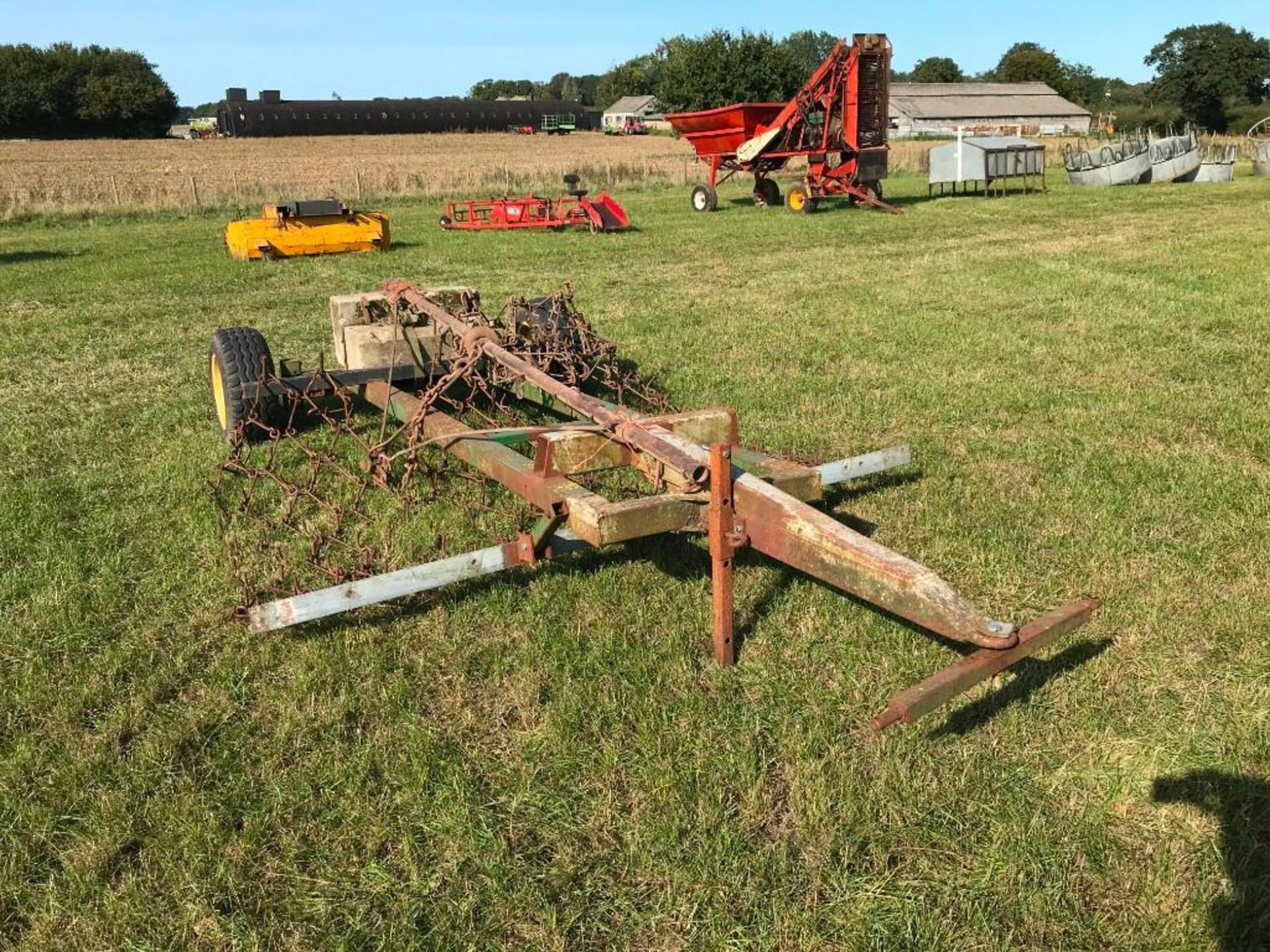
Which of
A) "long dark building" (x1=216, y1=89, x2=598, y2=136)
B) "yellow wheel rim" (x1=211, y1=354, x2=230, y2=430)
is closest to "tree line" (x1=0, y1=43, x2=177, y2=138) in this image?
"long dark building" (x1=216, y1=89, x2=598, y2=136)

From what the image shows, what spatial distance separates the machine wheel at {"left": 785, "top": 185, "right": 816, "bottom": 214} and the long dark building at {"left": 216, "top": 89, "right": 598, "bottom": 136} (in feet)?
197

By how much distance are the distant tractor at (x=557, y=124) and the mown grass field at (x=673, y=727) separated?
3244 inches

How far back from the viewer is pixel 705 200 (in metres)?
20.5

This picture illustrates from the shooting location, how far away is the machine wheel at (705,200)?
2043cm

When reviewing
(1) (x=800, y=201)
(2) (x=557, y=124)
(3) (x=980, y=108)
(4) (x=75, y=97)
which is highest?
(4) (x=75, y=97)

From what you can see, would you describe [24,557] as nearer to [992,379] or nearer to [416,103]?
[992,379]

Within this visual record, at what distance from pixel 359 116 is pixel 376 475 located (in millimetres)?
74798

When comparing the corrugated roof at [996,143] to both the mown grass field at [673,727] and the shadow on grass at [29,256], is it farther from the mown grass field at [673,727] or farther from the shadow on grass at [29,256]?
the shadow on grass at [29,256]

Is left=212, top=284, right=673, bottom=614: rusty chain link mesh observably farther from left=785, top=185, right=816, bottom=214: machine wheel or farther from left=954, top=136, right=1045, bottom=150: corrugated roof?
left=954, top=136, right=1045, bottom=150: corrugated roof

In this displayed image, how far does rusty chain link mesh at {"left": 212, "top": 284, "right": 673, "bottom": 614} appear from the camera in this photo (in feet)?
13.9

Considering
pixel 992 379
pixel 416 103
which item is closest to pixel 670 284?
pixel 992 379

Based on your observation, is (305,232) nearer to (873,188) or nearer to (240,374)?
(240,374)

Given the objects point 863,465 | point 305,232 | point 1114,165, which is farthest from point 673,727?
point 1114,165

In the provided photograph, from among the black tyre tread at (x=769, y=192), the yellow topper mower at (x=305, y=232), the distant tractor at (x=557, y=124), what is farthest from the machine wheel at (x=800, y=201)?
the distant tractor at (x=557, y=124)
